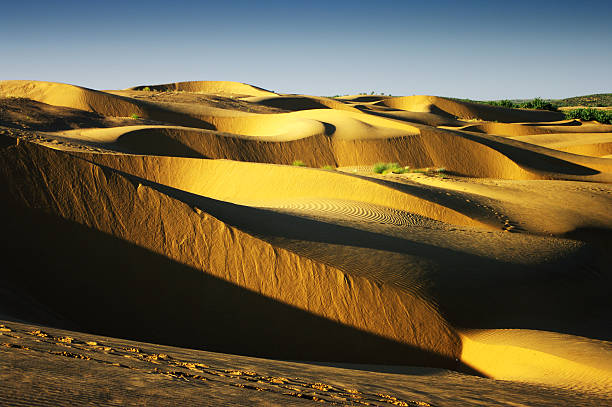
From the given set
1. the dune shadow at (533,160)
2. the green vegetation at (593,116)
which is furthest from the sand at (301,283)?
the green vegetation at (593,116)

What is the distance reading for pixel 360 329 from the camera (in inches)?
296

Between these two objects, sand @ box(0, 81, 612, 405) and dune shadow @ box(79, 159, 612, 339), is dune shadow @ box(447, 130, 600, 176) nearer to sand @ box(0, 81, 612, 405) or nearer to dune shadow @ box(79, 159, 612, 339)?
sand @ box(0, 81, 612, 405)

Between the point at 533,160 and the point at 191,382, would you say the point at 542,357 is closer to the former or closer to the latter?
the point at 191,382

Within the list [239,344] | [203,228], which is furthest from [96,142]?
[239,344]

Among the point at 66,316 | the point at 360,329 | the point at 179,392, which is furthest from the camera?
the point at 360,329

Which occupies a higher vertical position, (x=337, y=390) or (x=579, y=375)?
(x=337, y=390)

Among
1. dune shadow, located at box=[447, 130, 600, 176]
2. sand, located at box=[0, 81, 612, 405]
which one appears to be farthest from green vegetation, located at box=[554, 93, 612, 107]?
sand, located at box=[0, 81, 612, 405]

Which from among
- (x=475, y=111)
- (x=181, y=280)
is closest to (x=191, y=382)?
(x=181, y=280)

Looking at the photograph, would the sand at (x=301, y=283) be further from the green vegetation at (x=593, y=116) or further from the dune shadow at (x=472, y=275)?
the green vegetation at (x=593, y=116)

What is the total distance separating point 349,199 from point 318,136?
35.5ft

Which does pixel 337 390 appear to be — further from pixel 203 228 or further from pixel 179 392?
pixel 203 228

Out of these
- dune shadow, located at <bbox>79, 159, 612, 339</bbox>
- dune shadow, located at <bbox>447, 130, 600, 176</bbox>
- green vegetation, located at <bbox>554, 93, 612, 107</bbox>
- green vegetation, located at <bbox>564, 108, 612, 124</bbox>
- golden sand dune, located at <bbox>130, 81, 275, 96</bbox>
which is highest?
green vegetation, located at <bbox>554, 93, 612, 107</bbox>

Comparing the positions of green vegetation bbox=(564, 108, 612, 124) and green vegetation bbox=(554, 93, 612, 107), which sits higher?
green vegetation bbox=(554, 93, 612, 107)

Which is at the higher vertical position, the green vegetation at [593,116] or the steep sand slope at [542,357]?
the green vegetation at [593,116]
